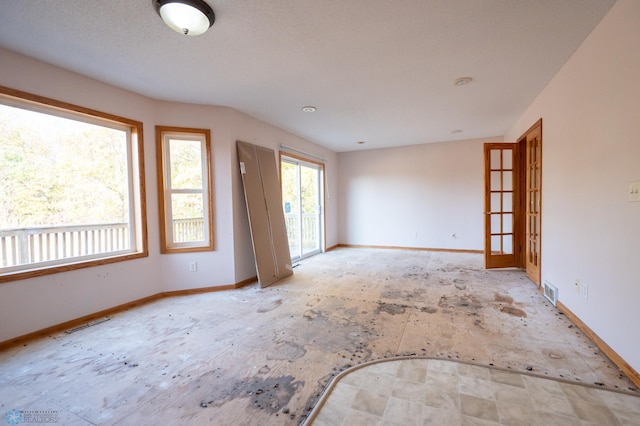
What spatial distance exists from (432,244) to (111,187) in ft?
19.8

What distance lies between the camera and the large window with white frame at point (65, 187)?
7.99ft

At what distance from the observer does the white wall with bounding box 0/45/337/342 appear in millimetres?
2426

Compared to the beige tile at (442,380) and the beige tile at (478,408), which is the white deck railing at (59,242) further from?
the beige tile at (478,408)

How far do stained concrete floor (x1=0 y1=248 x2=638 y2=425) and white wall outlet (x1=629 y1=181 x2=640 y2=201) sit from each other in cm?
114

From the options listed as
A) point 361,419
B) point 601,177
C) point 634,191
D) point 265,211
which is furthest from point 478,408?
point 265,211

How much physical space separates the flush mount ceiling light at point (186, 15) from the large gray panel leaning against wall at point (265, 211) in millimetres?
1955

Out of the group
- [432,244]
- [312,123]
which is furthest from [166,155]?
[432,244]

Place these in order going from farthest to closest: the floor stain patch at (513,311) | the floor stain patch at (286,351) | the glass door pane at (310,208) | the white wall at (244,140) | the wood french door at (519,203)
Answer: the glass door pane at (310,208) < the white wall at (244,140) < the wood french door at (519,203) < the floor stain patch at (513,311) < the floor stain patch at (286,351)

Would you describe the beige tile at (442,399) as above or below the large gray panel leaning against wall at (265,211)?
below

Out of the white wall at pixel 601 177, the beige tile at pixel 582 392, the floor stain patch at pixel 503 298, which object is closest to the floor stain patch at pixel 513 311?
the floor stain patch at pixel 503 298

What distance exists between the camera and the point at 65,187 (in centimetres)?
280

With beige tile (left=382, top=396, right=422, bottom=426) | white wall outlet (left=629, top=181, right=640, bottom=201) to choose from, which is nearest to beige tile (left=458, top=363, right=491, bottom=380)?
beige tile (left=382, top=396, right=422, bottom=426)

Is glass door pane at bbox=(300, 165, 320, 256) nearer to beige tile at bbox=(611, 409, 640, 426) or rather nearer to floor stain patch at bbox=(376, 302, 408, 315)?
floor stain patch at bbox=(376, 302, 408, 315)

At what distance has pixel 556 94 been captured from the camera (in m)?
2.94
